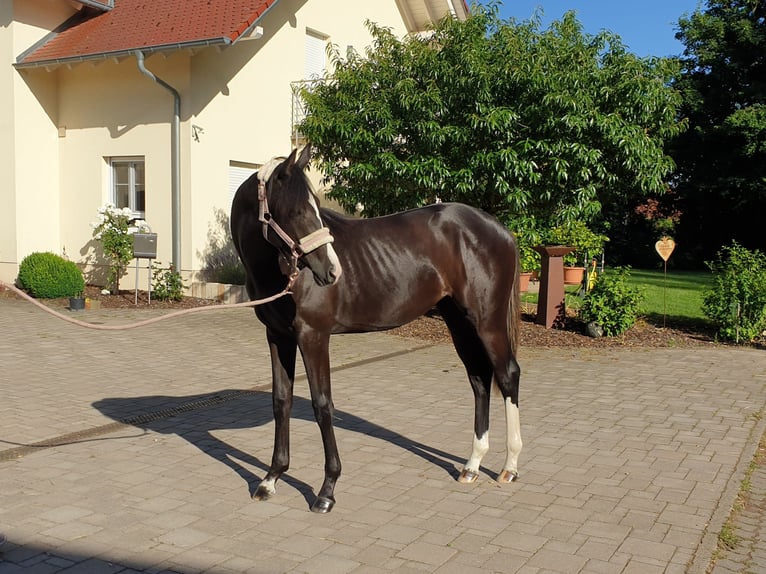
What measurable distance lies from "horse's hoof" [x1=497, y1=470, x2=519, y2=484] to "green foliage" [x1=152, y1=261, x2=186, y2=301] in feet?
34.7

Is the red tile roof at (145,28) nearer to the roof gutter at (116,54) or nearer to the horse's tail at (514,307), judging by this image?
the roof gutter at (116,54)

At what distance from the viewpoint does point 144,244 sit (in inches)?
542

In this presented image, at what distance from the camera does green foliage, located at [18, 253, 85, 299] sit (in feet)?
46.3

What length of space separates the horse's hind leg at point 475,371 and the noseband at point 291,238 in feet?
4.57

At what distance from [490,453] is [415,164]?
5989 mm

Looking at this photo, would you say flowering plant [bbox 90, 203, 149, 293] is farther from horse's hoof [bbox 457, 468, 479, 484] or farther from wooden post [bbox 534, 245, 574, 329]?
horse's hoof [bbox 457, 468, 479, 484]

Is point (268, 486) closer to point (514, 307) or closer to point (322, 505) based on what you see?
point (322, 505)

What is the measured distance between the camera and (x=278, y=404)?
15.2ft

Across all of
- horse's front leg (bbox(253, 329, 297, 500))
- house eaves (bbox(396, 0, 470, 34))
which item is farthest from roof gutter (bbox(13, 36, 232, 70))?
horse's front leg (bbox(253, 329, 297, 500))

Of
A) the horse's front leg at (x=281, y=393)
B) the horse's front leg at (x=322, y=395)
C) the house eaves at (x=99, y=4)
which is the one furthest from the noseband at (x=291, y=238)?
the house eaves at (x=99, y=4)

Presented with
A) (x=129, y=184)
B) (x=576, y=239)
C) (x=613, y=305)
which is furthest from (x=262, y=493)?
(x=129, y=184)

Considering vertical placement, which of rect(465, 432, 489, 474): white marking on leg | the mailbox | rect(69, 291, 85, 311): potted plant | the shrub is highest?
the mailbox

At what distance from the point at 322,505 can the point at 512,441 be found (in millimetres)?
1412

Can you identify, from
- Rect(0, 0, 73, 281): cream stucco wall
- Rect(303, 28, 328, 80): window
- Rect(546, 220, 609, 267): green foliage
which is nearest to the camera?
Rect(546, 220, 609, 267): green foliage
